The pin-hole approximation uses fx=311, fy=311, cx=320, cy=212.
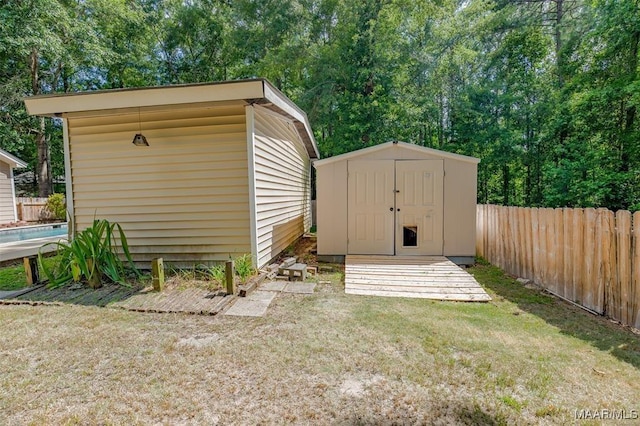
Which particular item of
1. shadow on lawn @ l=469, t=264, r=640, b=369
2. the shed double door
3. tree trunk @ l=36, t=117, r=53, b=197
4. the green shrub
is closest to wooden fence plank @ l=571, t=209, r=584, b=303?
shadow on lawn @ l=469, t=264, r=640, b=369

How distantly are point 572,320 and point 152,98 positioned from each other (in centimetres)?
617

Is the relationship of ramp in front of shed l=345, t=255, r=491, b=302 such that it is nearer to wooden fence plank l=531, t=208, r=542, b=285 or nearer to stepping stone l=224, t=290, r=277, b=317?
wooden fence plank l=531, t=208, r=542, b=285

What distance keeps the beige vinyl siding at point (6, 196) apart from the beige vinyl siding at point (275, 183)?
39.9ft

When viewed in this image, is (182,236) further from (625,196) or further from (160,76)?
(160,76)

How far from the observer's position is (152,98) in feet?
15.1

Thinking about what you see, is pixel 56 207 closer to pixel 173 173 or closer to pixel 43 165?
pixel 43 165

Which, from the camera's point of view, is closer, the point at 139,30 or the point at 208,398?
the point at 208,398

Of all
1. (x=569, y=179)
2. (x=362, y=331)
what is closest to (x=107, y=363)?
(x=362, y=331)

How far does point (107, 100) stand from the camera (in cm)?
469

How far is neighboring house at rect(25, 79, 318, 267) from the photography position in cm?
498

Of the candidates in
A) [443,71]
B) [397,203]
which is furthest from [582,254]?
[443,71]

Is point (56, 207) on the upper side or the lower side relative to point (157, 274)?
upper

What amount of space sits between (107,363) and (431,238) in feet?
18.7

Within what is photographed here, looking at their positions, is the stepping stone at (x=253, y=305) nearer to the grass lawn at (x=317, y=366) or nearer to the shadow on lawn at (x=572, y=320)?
the grass lawn at (x=317, y=366)
